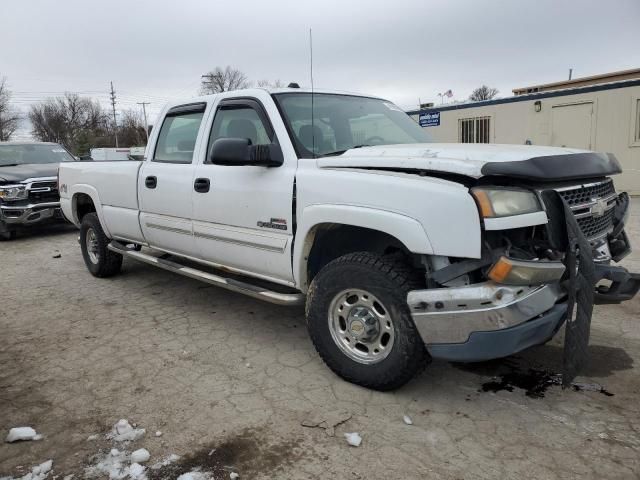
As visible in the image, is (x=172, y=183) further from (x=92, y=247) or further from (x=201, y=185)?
(x=92, y=247)

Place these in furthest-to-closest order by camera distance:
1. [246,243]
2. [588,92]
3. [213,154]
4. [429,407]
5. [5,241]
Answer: [588,92] < [5,241] < [246,243] < [213,154] < [429,407]

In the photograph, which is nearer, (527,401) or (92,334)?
(527,401)

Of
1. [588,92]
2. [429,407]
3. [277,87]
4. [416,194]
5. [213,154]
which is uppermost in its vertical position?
[588,92]

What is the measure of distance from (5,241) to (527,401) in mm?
9768

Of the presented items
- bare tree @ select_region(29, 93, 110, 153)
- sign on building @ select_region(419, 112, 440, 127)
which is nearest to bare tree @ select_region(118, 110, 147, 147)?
bare tree @ select_region(29, 93, 110, 153)

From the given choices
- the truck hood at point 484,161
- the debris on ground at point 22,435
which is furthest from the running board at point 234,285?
the debris on ground at point 22,435

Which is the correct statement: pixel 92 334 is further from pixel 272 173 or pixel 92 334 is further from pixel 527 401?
pixel 527 401

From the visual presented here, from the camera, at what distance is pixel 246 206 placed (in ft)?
12.6

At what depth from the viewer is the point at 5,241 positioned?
9.69 metres

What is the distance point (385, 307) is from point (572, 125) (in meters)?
12.9

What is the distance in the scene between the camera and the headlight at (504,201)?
259 cm

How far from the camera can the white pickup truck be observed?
264 cm

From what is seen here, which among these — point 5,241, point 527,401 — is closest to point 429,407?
point 527,401

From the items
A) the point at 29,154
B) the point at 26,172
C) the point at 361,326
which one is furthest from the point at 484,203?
the point at 29,154
